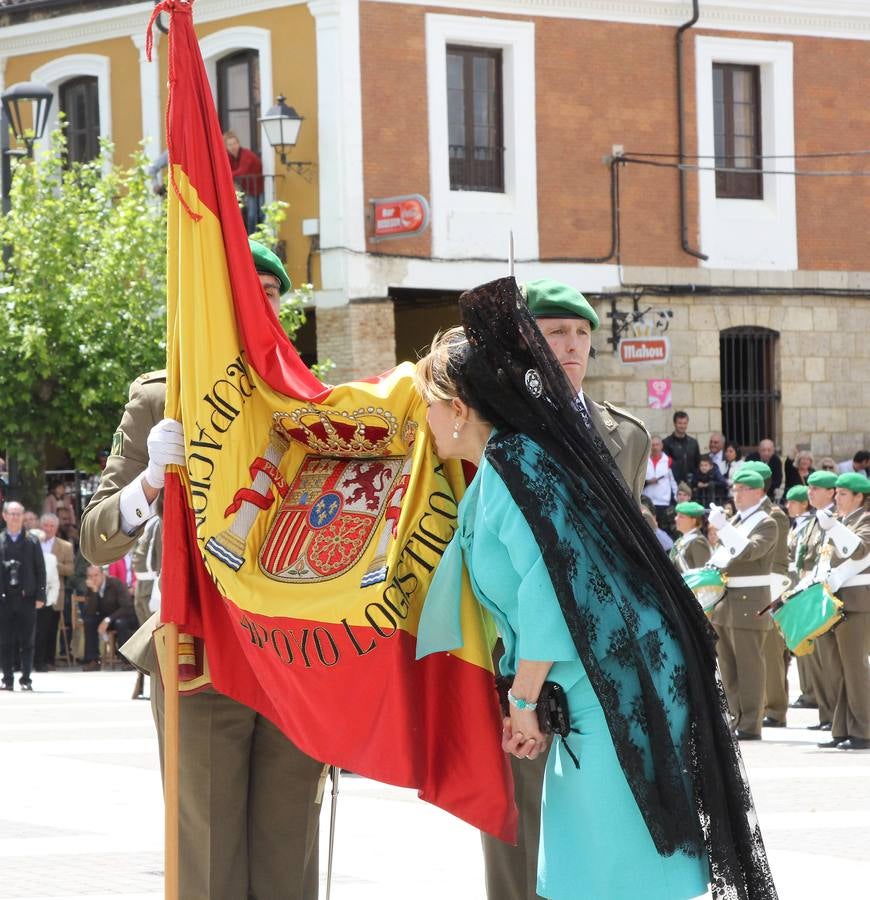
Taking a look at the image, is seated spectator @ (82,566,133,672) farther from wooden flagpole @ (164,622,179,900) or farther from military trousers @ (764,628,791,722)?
wooden flagpole @ (164,622,179,900)

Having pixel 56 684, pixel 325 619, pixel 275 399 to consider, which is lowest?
pixel 56 684

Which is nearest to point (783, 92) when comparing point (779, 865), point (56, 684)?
→ point (56, 684)

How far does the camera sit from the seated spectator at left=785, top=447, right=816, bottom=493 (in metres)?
26.4

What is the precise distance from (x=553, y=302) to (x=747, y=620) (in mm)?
9768

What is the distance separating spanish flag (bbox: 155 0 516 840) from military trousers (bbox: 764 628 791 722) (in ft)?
34.9

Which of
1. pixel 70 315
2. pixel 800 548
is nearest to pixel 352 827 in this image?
pixel 800 548

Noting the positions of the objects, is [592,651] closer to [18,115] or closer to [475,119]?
[18,115]

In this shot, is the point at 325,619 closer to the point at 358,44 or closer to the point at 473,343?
the point at 473,343

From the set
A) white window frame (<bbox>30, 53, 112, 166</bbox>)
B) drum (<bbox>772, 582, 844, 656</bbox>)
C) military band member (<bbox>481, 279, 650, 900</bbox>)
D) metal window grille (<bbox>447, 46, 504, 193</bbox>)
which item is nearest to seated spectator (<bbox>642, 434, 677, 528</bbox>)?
metal window grille (<bbox>447, 46, 504, 193</bbox>)

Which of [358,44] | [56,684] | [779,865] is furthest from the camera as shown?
[358,44]

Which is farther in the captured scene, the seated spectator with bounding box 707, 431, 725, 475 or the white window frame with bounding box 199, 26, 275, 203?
the white window frame with bounding box 199, 26, 275, 203

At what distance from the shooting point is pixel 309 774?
5.55m

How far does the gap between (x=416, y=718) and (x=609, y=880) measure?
816 mm

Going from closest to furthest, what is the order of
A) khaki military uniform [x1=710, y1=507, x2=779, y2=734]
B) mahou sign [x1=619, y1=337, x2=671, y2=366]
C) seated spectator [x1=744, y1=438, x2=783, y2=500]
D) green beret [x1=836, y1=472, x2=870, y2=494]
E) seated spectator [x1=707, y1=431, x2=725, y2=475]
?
green beret [x1=836, y1=472, x2=870, y2=494] < khaki military uniform [x1=710, y1=507, x2=779, y2=734] < seated spectator [x1=707, y1=431, x2=725, y2=475] < seated spectator [x1=744, y1=438, x2=783, y2=500] < mahou sign [x1=619, y1=337, x2=671, y2=366]
